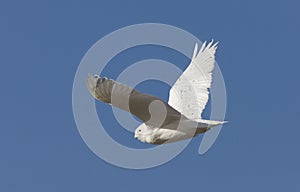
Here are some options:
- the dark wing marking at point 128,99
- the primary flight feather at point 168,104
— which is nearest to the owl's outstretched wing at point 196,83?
the primary flight feather at point 168,104

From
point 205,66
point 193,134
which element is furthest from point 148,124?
point 205,66

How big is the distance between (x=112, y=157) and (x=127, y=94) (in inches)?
224

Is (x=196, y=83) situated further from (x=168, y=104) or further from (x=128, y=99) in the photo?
(x=128, y=99)

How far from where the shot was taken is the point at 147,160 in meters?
42.1

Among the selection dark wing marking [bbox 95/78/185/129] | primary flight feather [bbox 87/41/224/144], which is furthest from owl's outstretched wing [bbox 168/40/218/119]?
dark wing marking [bbox 95/78/185/129]

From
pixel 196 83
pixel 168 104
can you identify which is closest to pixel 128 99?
pixel 168 104

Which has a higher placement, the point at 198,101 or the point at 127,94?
the point at 198,101

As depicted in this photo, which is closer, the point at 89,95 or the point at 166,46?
the point at 89,95

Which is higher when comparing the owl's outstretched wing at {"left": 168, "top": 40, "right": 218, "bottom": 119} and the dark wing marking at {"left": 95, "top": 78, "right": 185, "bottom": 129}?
the owl's outstretched wing at {"left": 168, "top": 40, "right": 218, "bottom": 119}

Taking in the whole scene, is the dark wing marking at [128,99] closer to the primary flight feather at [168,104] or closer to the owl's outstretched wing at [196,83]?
the primary flight feather at [168,104]

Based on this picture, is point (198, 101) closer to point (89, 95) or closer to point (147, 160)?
point (147, 160)

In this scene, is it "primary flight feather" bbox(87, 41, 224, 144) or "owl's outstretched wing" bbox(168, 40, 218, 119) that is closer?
"primary flight feather" bbox(87, 41, 224, 144)

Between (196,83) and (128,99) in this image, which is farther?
(196,83)

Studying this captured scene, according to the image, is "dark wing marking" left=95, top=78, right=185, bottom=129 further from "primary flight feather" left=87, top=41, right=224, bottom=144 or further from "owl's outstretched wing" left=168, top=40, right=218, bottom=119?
"owl's outstretched wing" left=168, top=40, right=218, bottom=119
